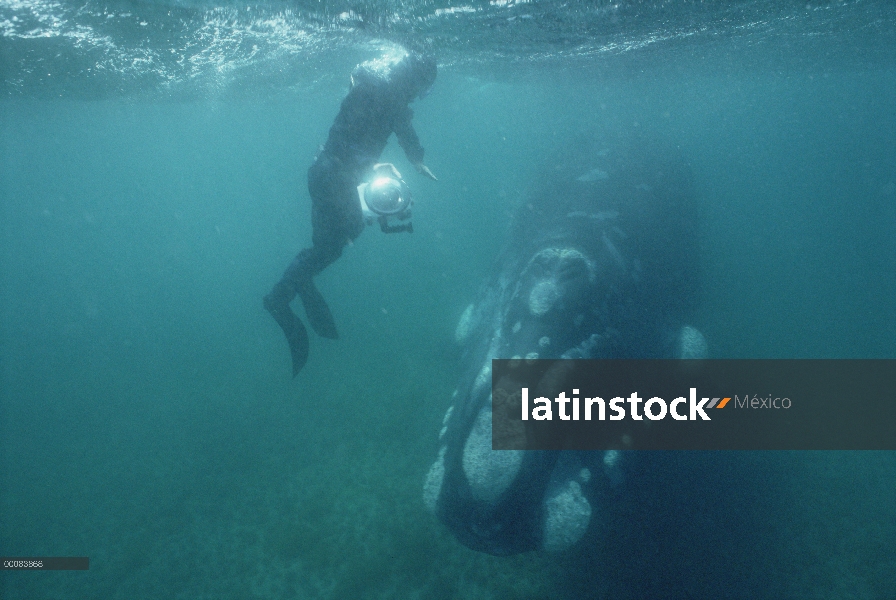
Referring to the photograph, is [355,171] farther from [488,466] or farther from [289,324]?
[488,466]

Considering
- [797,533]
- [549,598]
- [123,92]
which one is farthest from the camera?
[123,92]

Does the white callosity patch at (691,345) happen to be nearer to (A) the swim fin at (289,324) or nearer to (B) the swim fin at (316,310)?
(B) the swim fin at (316,310)

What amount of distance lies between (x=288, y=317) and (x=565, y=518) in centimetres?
498

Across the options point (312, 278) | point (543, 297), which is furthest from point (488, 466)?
point (312, 278)

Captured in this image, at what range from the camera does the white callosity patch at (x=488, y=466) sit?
502 centimetres

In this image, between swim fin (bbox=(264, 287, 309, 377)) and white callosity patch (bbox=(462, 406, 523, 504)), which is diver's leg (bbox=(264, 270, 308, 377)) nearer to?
swim fin (bbox=(264, 287, 309, 377))

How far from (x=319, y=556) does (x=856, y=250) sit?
1406 inches

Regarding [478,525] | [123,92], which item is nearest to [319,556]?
[478,525]

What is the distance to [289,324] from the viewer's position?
21.3ft

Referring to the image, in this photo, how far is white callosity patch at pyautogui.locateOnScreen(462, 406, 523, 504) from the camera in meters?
5.02

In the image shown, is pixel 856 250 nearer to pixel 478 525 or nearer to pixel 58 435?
pixel 478 525

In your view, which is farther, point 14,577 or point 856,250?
point 856,250

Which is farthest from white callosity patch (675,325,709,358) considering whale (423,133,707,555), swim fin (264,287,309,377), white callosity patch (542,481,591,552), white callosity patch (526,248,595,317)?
swim fin (264,287,309,377)

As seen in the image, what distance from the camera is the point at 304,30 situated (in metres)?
12.6
